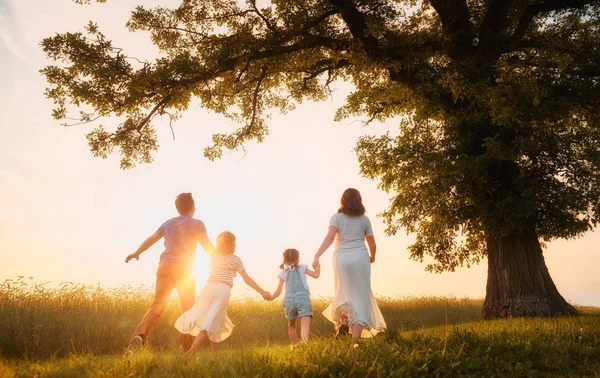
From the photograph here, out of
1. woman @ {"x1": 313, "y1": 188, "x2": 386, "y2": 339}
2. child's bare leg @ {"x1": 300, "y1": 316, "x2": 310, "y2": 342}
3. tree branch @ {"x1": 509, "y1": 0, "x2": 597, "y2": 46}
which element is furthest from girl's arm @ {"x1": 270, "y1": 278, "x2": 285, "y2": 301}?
tree branch @ {"x1": 509, "y1": 0, "x2": 597, "y2": 46}

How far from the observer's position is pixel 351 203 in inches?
346

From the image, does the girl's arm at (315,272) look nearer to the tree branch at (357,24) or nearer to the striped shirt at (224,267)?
the striped shirt at (224,267)

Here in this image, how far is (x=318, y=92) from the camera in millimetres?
18484

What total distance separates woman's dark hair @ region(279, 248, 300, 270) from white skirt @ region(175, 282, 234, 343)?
6.44ft

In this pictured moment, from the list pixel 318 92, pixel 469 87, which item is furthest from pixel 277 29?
pixel 469 87

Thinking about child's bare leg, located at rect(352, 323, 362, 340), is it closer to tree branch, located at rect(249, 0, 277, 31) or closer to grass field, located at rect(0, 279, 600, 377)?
grass field, located at rect(0, 279, 600, 377)

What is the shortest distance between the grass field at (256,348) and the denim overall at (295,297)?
2.21ft

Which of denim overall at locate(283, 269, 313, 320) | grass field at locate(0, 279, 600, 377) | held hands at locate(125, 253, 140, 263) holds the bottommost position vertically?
grass field at locate(0, 279, 600, 377)

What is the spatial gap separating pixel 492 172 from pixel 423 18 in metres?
Answer: 5.90

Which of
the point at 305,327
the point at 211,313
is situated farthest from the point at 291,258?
the point at 211,313

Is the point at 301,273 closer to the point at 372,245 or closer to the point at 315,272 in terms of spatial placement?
the point at 315,272

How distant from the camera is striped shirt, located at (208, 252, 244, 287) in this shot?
345 inches

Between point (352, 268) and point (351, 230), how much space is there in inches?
24.7

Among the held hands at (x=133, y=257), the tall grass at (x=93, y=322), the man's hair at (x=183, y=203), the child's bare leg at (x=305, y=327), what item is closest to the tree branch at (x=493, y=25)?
the tall grass at (x=93, y=322)
